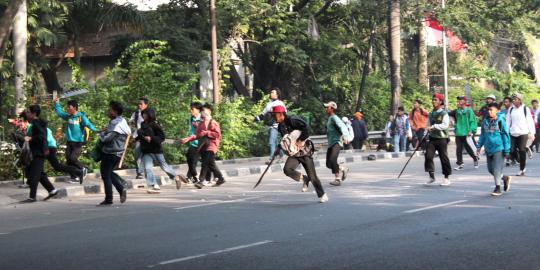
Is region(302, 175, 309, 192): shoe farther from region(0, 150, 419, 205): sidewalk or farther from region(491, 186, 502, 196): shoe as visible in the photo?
region(0, 150, 419, 205): sidewalk

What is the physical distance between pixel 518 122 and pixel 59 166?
9.76 m

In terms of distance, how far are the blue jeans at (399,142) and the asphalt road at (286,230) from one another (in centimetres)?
1283

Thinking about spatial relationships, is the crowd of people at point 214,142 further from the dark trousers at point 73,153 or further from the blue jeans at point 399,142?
the blue jeans at point 399,142

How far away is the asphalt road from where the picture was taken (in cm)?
799

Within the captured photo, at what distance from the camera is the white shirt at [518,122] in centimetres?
1872

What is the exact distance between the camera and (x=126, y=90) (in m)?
22.8

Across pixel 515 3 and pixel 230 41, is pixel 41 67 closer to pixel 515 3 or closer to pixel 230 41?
pixel 230 41

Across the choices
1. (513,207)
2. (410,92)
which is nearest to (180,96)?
(513,207)

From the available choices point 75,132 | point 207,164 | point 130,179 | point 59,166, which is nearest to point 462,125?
point 207,164

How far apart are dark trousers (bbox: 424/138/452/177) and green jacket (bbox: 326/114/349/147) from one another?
154 cm

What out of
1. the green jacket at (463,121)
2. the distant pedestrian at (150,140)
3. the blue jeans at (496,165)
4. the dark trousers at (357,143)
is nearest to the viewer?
the blue jeans at (496,165)

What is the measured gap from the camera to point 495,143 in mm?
14023

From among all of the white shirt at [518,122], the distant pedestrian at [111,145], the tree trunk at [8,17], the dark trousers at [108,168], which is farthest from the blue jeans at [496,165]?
the tree trunk at [8,17]

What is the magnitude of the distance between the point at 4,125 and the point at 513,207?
11823 mm
